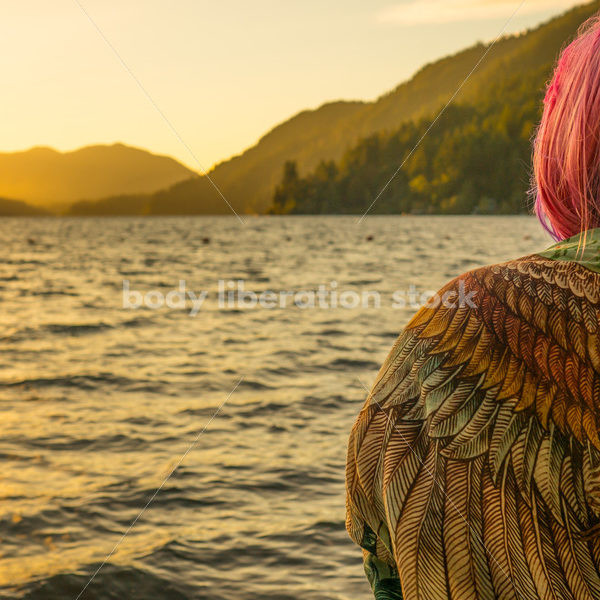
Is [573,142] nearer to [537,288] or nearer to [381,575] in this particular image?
[537,288]

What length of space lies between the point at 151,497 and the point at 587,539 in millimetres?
5329

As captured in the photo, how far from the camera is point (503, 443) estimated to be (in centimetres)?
123

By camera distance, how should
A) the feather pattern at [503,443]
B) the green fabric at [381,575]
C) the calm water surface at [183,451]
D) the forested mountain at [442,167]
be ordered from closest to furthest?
the feather pattern at [503,443] → the green fabric at [381,575] → the calm water surface at [183,451] → the forested mountain at [442,167]

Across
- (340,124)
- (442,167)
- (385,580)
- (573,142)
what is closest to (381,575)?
(385,580)

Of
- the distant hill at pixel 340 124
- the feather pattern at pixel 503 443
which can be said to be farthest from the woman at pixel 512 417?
the distant hill at pixel 340 124

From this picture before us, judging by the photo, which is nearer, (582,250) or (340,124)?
(582,250)

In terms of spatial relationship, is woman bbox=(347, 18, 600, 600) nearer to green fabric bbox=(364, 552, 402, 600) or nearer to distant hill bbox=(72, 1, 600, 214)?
green fabric bbox=(364, 552, 402, 600)

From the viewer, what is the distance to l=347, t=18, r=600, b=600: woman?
47.1 inches

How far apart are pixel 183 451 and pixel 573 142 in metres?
6.45

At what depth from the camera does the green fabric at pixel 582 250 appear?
1.22 meters

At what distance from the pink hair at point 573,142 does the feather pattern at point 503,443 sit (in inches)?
6.8

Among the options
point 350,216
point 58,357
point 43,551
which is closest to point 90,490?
point 43,551

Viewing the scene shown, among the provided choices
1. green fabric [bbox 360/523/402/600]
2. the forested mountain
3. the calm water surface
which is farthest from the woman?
the forested mountain

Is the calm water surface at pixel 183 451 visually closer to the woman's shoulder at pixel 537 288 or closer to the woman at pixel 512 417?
the woman at pixel 512 417
